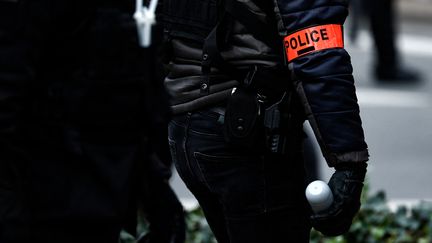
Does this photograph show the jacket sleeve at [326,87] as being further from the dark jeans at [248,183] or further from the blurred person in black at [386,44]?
the blurred person in black at [386,44]

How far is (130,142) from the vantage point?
102 inches

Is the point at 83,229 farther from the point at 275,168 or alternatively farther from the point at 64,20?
the point at 275,168

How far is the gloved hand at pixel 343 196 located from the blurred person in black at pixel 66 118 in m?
0.64

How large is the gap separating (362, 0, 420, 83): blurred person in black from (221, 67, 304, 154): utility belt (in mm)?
7804

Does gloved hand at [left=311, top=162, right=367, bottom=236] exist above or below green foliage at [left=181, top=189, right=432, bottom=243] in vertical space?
above

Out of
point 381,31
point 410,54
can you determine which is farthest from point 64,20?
point 410,54

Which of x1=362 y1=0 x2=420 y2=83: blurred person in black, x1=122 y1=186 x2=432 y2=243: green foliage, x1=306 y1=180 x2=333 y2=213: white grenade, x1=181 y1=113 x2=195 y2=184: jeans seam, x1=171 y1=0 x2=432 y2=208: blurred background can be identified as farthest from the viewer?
x1=362 y1=0 x2=420 y2=83: blurred person in black

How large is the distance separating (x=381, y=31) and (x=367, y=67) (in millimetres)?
1346

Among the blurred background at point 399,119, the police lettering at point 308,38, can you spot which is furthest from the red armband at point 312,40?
the blurred background at point 399,119

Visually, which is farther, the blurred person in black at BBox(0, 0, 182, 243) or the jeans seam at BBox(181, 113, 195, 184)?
the jeans seam at BBox(181, 113, 195, 184)

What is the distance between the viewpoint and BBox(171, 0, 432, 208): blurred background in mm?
7496

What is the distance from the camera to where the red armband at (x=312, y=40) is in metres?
2.96

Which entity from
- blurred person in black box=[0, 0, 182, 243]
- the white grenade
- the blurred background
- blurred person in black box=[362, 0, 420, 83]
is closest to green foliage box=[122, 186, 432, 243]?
the blurred background

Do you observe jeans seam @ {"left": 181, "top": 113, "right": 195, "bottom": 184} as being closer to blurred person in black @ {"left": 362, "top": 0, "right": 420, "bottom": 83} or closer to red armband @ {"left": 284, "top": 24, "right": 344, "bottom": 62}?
red armband @ {"left": 284, "top": 24, "right": 344, "bottom": 62}
